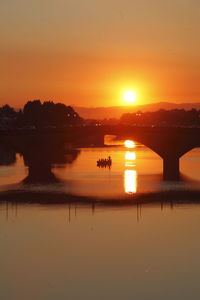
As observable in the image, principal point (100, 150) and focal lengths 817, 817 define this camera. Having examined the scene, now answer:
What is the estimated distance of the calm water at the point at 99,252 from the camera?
26.9 metres

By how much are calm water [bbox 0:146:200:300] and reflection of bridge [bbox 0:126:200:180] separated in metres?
17.3

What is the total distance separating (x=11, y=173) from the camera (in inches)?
2771

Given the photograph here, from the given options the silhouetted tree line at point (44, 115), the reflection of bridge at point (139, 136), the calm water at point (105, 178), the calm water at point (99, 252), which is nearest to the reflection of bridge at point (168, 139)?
the reflection of bridge at point (139, 136)

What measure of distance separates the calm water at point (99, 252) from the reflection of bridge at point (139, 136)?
17.3m

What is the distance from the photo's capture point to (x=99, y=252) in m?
32.1

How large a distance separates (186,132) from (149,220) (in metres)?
28.3

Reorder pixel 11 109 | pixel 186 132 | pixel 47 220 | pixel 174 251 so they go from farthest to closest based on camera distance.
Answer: pixel 11 109, pixel 186 132, pixel 47 220, pixel 174 251

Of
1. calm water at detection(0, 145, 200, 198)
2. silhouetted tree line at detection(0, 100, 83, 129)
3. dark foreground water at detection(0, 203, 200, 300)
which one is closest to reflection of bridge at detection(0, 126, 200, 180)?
calm water at detection(0, 145, 200, 198)

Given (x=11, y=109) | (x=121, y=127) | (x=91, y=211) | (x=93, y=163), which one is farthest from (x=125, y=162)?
(x=11, y=109)

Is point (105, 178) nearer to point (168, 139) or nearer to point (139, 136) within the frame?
point (139, 136)

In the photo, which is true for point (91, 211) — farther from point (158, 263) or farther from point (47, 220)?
point (158, 263)

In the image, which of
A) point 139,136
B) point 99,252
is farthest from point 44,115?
point 99,252

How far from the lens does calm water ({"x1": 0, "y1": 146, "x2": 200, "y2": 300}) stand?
26.9m

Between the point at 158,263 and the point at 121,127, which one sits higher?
the point at 121,127
